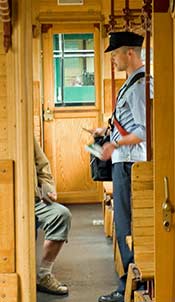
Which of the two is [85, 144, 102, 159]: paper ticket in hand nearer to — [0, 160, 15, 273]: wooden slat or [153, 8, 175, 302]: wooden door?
[0, 160, 15, 273]: wooden slat

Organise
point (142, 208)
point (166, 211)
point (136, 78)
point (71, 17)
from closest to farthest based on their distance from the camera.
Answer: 1. point (166, 211)
2. point (142, 208)
3. point (136, 78)
4. point (71, 17)

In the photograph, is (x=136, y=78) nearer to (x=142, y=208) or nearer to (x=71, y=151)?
(x=142, y=208)

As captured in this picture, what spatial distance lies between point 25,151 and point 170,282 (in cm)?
130

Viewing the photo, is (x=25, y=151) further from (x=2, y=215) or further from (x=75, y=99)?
(x=75, y=99)

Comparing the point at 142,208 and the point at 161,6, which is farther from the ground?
the point at 161,6

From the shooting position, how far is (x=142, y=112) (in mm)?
3193

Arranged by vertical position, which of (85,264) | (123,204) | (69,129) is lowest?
(85,264)

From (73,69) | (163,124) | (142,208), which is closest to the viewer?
(163,124)

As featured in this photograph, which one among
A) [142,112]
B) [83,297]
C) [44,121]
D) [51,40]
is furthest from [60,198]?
[142,112]

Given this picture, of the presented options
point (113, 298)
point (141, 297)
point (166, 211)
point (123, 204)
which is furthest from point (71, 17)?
point (166, 211)

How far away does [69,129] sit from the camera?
6598 millimetres

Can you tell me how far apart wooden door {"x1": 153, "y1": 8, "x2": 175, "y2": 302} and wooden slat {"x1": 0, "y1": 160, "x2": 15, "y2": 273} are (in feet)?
4.36

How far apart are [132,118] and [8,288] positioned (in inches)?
44.7

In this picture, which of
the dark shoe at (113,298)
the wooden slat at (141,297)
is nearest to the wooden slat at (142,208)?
the wooden slat at (141,297)
